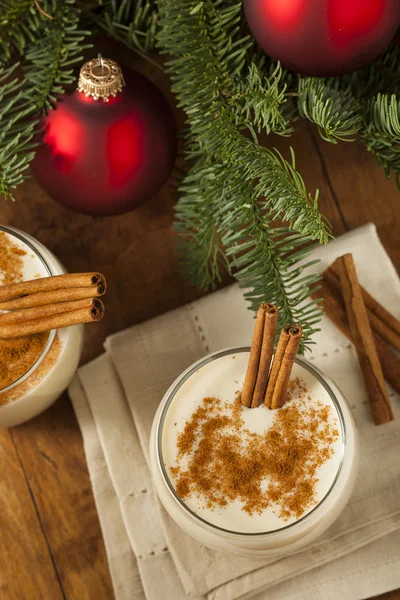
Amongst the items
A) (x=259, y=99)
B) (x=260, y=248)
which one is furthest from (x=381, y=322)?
(x=259, y=99)

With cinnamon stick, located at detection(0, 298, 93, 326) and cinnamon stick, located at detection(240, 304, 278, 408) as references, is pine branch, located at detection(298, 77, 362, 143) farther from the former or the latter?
cinnamon stick, located at detection(0, 298, 93, 326)

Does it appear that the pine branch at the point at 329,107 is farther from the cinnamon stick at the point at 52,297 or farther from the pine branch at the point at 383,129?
the cinnamon stick at the point at 52,297

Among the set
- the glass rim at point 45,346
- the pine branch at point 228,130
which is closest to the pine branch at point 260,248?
the pine branch at point 228,130

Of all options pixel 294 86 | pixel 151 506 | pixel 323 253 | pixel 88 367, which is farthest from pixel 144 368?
pixel 294 86

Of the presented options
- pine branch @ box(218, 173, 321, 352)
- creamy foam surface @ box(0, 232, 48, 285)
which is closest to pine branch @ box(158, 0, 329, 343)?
pine branch @ box(218, 173, 321, 352)

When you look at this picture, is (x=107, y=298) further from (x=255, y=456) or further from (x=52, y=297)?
(x=255, y=456)
